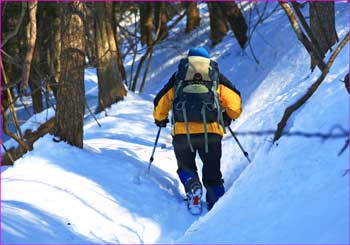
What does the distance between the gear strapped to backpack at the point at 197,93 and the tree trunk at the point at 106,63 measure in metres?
6.41

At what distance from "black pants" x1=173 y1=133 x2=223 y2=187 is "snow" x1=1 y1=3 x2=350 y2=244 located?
17.8 inches

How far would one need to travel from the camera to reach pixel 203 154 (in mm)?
6875

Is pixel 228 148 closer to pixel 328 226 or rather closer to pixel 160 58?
pixel 328 226

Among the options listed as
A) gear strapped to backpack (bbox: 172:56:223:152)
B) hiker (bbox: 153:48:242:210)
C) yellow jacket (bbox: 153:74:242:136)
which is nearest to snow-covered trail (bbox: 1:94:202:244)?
hiker (bbox: 153:48:242:210)

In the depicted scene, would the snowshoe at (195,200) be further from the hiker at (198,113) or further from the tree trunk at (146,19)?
the tree trunk at (146,19)

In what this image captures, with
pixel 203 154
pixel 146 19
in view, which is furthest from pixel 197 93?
pixel 146 19

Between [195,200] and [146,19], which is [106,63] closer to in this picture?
[146,19]

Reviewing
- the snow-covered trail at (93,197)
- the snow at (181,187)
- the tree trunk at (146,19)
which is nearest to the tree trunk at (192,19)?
the tree trunk at (146,19)

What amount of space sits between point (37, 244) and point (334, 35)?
492 cm

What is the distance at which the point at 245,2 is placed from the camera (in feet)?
65.1

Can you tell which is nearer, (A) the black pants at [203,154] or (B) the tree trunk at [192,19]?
(A) the black pants at [203,154]

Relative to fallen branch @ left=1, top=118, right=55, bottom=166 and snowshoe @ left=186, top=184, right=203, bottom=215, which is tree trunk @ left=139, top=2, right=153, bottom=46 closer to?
fallen branch @ left=1, top=118, right=55, bottom=166

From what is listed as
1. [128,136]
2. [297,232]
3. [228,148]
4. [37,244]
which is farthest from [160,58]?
[297,232]

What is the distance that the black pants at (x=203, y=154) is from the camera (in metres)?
6.74
